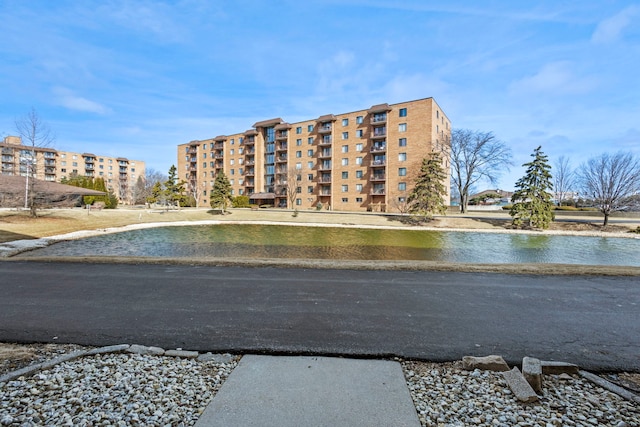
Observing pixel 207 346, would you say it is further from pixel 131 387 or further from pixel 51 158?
pixel 51 158

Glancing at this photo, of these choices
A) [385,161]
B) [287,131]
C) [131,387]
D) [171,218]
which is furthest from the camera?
[287,131]

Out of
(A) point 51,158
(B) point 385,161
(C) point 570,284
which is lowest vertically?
(C) point 570,284

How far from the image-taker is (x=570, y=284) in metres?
7.48

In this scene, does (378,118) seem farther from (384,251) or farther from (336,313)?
(336,313)

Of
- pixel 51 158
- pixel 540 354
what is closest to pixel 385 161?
pixel 540 354

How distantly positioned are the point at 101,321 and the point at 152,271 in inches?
152

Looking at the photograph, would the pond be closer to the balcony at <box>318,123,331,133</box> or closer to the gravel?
the gravel

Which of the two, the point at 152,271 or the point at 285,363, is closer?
the point at 285,363

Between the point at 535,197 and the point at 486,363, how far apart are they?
31.3 meters

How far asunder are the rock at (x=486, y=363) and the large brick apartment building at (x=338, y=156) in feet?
132

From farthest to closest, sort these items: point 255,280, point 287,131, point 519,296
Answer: point 287,131 → point 255,280 → point 519,296

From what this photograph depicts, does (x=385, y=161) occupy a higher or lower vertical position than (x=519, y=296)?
higher

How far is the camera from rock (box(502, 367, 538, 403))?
2844 mm

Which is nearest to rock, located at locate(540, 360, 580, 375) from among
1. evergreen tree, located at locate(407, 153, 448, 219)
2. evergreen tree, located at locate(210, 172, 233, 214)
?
evergreen tree, located at locate(407, 153, 448, 219)
